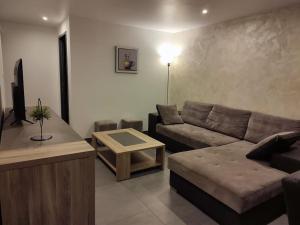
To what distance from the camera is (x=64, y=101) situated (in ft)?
16.6

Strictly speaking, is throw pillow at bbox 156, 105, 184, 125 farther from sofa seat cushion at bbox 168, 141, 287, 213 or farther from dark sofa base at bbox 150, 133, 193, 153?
sofa seat cushion at bbox 168, 141, 287, 213

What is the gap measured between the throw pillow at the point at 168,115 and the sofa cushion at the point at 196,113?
188 mm

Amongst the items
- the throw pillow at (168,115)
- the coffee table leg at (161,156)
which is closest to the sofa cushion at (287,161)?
the coffee table leg at (161,156)

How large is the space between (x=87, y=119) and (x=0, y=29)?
2.53 m

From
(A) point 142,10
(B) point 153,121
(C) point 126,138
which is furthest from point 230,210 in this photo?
(A) point 142,10

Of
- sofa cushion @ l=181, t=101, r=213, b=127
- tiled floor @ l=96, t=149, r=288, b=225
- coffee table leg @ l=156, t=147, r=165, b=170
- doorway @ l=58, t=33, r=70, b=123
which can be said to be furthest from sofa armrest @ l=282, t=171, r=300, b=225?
doorway @ l=58, t=33, r=70, b=123

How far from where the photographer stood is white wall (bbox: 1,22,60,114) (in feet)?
15.0

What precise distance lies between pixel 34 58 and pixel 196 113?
373cm

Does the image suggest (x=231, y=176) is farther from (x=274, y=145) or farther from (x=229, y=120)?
(x=229, y=120)

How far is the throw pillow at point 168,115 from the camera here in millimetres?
4139

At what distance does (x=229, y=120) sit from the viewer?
141 inches

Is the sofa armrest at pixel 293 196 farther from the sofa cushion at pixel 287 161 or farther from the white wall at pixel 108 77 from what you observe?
the white wall at pixel 108 77

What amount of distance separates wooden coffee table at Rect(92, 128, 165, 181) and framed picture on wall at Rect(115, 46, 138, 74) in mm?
1450

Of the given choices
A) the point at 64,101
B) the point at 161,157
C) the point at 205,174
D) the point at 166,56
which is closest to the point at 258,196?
the point at 205,174
